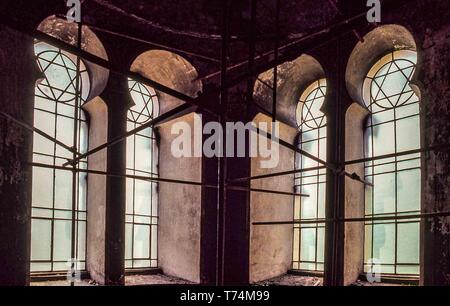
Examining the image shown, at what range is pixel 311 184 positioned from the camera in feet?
31.8

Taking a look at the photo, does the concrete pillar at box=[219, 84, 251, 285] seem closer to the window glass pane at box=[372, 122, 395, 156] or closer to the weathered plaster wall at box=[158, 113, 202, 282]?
the weathered plaster wall at box=[158, 113, 202, 282]

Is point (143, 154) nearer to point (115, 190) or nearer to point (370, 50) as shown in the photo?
point (115, 190)

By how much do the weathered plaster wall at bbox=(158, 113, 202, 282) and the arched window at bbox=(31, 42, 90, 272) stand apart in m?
1.79

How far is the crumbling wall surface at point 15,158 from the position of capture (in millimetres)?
6152

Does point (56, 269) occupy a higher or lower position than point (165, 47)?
lower

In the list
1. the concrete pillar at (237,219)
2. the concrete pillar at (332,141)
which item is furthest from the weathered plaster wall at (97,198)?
the concrete pillar at (332,141)

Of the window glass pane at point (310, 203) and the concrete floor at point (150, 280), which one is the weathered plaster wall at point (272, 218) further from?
the concrete floor at point (150, 280)

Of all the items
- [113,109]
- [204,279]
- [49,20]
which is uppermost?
[49,20]

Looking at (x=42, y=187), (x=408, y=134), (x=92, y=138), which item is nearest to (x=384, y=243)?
(x=408, y=134)

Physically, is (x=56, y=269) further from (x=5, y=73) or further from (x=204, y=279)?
(x=5, y=73)

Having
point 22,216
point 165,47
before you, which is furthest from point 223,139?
point 165,47

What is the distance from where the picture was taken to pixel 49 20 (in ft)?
24.7

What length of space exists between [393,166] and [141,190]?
528 cm

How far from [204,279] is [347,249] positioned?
2881 millimetres
